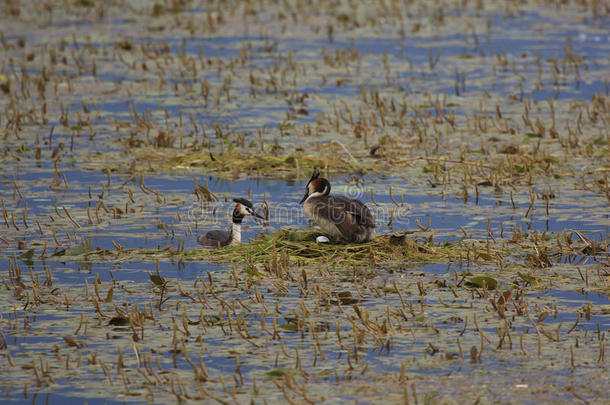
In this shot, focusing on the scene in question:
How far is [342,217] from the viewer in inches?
332

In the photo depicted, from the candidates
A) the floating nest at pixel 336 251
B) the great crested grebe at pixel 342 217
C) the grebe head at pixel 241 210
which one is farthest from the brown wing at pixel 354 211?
the grebe head at pixel 241 210

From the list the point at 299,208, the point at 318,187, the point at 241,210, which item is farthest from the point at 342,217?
the point at 299,208

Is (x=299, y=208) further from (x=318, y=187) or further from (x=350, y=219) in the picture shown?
(x=350, y=219)

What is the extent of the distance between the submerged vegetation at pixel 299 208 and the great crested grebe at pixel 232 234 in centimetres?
13

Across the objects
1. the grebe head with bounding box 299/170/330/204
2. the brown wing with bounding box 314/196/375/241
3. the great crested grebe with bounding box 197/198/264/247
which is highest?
the grebe head with bounding box 299/170/330/204

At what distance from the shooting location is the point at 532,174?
1143 cm

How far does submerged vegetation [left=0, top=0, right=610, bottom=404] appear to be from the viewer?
602cm

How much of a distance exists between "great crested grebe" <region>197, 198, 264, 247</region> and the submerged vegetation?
0.44ft

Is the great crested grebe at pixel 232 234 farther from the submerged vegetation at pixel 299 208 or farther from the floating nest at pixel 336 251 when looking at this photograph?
the floating nest at pixel 336 251

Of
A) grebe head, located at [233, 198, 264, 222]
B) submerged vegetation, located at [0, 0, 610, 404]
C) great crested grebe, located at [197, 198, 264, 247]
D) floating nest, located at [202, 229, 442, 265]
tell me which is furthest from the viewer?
grebe head, located at [233, 198, 264, 222]

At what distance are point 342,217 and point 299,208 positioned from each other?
1863 millimetres

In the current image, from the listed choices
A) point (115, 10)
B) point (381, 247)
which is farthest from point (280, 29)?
point (381, 247)

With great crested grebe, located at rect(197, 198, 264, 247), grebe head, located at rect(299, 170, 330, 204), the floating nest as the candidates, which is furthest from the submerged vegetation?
grebe head, located at rect(299, 170, 330, 204)

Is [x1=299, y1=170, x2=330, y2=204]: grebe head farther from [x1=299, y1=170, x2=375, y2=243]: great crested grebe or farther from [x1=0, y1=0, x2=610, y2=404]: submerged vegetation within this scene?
[x1=0, y1=0, x2=610, y2=404]: submerged vegetation
